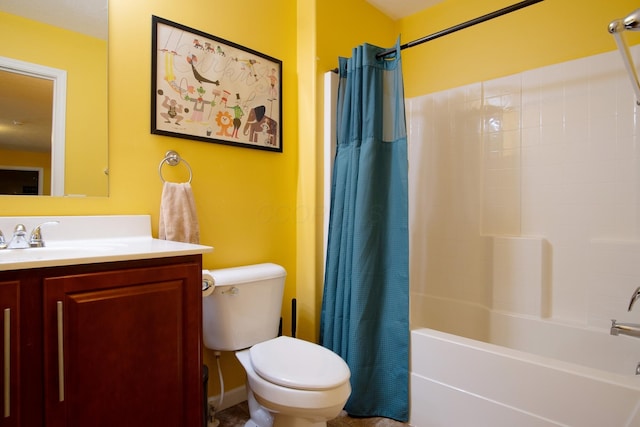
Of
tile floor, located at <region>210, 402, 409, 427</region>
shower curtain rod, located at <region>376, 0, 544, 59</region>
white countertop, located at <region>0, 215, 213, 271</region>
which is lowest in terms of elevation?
tile floor, located at <region>210, 402, 409, 427</region>

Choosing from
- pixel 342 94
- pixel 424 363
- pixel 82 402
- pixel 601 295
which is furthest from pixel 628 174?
pixel 82 402

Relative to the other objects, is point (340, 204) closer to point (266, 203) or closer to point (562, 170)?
point (266, 203)

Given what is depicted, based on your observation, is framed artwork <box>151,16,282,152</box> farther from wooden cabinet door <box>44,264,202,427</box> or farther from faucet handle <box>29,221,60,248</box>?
wooden cabinet door <box>44,264,202,427</box>

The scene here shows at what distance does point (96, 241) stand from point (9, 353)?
1.93ft

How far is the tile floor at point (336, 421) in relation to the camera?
165 cm

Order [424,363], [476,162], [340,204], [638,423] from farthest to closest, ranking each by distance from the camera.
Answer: [476,162] < [340,204] < [424,363] < [638,423]

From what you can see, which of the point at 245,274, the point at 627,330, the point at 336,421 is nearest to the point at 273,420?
the point at 336,421

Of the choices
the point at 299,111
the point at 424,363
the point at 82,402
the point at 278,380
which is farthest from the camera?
the point at 299,111

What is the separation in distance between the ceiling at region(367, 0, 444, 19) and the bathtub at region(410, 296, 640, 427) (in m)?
2.20

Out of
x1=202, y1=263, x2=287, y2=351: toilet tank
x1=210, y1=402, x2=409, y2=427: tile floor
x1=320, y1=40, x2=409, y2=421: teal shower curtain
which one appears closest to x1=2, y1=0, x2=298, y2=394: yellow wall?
x1=210, y1=402, x2=409, y2=427: tile floor

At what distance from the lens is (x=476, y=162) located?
2.24 metres

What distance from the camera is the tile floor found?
1.65m

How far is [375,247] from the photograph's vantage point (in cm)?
175

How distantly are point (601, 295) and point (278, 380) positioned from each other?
5.62 feet
